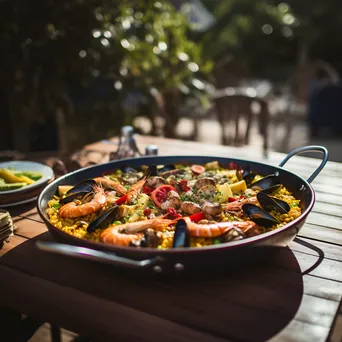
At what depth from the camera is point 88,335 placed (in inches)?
41.6

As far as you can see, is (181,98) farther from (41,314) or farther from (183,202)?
(41,314)

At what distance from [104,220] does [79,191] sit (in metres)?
0.28

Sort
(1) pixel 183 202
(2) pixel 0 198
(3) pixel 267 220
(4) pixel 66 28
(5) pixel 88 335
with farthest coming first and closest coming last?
(4) pixel 66 28 < (2) pixel 0 198 < (1) pixel 183 202 < (3) pixel 267 220 < (5) pixel 88 335

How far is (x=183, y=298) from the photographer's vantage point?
1.08 metres

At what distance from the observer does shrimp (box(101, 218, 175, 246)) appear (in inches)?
44.9

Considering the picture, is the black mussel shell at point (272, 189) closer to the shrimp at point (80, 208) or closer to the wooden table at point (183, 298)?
the wooden table at point (183, 298)

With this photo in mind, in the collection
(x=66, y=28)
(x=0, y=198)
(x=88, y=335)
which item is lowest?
(x=88, y=335)

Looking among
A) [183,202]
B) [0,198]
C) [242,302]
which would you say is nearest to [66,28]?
[0,198]

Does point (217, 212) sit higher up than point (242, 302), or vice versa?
point (217, 212)

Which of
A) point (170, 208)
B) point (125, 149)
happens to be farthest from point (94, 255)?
point (125, 149)

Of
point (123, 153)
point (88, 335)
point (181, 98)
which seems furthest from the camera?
point (181, 98)

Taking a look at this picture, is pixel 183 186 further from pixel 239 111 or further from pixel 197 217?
pixel 239 111

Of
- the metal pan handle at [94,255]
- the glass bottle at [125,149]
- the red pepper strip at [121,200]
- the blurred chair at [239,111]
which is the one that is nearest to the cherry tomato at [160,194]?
the red pepper strip at [121,200]

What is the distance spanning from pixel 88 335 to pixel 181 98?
4.73 m
